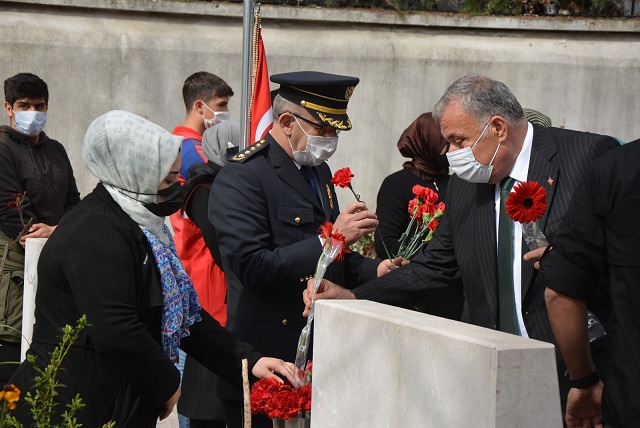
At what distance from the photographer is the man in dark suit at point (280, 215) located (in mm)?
3961

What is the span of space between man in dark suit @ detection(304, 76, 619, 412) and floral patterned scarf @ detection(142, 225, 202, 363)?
47cm

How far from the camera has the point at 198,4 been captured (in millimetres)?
9039

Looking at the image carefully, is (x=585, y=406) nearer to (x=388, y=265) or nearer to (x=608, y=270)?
(x=608, y=270)

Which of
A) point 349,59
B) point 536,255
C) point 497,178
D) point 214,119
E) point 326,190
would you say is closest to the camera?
point 536,255

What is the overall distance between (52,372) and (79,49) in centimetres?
662

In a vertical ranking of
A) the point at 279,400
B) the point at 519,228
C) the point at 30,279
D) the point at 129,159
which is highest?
the point at 129,159

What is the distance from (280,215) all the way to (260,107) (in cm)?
226

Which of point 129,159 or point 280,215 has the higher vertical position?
point 129,159

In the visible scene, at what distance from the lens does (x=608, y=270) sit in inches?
113

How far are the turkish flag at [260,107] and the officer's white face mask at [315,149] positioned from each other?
202 cm

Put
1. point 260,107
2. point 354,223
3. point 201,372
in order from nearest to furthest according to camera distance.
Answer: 1. point 354,223
2. point 201,372
3. point 260,107

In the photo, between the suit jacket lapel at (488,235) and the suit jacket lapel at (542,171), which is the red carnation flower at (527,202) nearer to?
the suit jacket lapel at (542,171)

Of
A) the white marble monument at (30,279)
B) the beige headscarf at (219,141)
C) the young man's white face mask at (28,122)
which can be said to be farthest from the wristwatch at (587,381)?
the young man's white face mask at (28,122)

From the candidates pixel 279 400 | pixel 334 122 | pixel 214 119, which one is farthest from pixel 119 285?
pixel 214 119
